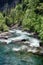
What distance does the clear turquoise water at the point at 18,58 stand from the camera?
31750 millimetres

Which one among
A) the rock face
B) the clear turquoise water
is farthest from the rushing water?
the rock face

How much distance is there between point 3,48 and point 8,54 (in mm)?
5316

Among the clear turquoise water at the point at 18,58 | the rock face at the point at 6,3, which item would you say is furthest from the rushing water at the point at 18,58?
the rock face at the point at 6,3

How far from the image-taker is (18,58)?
34.0 metres

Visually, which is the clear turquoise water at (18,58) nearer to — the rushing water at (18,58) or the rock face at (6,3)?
the rushing water at (18,58)

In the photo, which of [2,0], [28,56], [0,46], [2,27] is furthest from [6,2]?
[28,56]

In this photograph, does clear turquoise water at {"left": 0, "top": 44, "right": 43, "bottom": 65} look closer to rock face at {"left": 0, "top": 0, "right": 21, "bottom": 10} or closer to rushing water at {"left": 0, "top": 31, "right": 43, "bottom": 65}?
rushing water at {"left": 0, "top": 31, "right": 43, "bottom": 65}

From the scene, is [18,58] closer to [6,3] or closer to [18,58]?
[18,58]

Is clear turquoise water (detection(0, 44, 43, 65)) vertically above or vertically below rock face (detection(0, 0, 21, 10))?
above

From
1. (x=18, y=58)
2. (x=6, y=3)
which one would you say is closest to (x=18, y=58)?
(x=18, y=58)

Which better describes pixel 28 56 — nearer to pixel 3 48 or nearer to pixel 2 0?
pixel 3 48

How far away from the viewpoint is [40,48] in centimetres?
3869

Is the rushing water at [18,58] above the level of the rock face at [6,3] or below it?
above

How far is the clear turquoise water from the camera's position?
3175 cm
